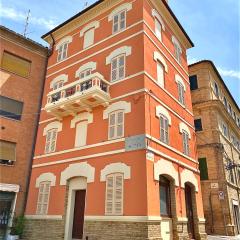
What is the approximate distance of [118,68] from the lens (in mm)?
15211

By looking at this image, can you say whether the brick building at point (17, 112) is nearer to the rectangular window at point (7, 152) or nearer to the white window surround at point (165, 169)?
the rectangular window at point (7, 152)

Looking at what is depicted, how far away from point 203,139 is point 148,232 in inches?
591

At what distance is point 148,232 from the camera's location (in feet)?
35.2

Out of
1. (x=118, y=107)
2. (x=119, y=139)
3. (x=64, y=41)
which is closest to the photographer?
(x=119, y=139)

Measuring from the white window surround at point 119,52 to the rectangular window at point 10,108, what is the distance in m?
7.23

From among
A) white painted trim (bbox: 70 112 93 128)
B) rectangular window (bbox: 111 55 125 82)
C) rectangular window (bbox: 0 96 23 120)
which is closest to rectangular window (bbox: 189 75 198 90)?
rectangular window (bbox: 111 55 125 82)

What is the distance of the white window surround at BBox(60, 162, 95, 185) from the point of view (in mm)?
13688

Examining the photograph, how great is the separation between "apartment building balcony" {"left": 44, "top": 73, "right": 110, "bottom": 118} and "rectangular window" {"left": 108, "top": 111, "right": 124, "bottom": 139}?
993mm

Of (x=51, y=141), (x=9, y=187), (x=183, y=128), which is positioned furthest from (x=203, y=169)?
(x=9, y=187)

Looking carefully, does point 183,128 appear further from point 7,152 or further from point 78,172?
point 7,152

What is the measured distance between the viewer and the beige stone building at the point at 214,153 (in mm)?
21125

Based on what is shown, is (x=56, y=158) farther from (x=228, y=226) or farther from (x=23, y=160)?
(x=228, y=226)

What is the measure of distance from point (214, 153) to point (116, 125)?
12.7 m

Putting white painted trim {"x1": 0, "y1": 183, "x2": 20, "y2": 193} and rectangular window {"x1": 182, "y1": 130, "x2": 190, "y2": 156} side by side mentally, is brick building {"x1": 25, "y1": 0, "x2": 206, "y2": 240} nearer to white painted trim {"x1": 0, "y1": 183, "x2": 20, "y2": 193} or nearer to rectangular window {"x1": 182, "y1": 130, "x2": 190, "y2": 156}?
rectangular window {"x1": 182, "y1": 130, "x2": 190, "y2": 156}
